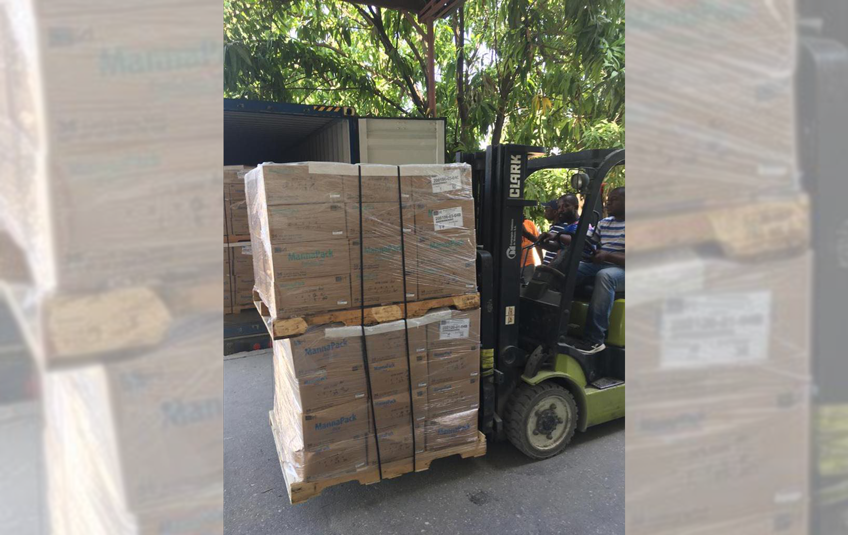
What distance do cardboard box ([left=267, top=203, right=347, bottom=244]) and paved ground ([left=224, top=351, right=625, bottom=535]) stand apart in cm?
175

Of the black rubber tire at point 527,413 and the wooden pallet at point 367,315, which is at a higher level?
the wooden pallet at point 367,315

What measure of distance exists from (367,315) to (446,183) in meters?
0.97

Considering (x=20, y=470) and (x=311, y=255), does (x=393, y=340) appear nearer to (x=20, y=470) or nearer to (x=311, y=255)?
(x=311, y=255)

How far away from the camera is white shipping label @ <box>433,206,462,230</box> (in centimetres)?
312

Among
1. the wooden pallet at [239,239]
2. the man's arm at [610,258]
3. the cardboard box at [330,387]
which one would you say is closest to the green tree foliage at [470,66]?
the wooden pallet at [239,239]

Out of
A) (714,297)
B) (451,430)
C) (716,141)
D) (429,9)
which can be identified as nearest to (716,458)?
(714,297)

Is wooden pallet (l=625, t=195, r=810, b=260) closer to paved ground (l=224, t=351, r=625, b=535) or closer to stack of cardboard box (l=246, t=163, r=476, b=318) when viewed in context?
stack of cardboard box (l=246, t=163, r=476, b=318)

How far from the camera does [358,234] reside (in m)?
2.94

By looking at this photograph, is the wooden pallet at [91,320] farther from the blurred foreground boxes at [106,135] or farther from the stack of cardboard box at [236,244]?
the stack of cardboard box at [236,244]

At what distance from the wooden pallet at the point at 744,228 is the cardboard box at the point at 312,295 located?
2.34 m

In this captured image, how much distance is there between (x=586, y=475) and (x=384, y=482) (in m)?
1.43

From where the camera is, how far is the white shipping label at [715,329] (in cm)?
75

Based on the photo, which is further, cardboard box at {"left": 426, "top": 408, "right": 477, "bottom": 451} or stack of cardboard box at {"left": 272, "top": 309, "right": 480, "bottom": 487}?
cardboard box at {"left": 426, "top": 408, "right": 477, "bottom": 451}

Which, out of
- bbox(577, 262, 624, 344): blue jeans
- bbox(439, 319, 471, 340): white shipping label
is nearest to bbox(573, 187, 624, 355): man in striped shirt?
bbox(577, 262, 624, 344): blue jeans
